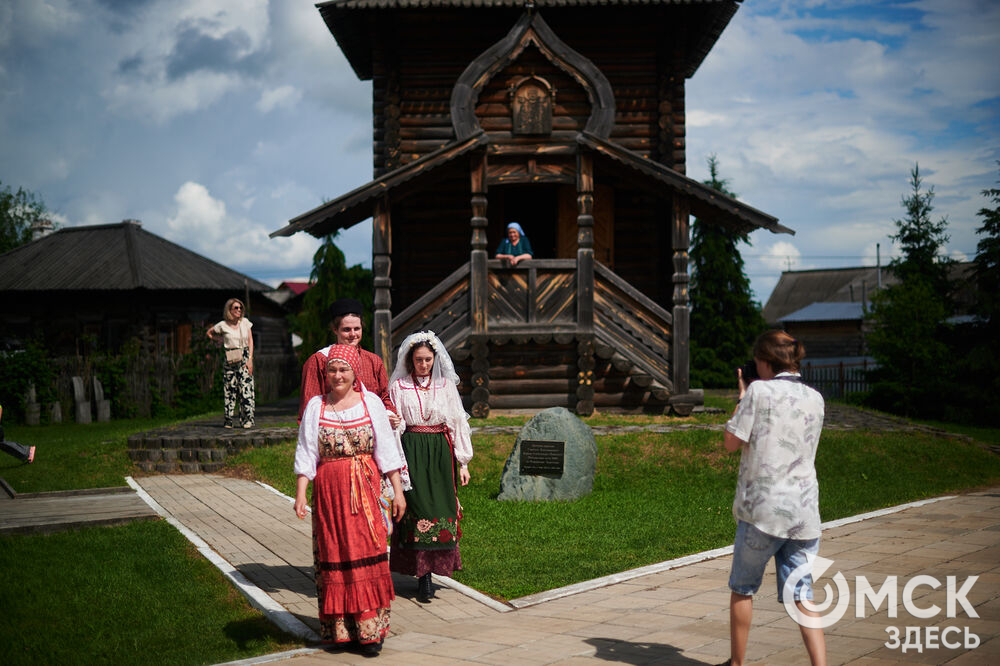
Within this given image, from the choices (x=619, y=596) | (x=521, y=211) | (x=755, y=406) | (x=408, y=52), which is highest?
(x=408, y=52)

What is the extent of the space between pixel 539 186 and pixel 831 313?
126 feet

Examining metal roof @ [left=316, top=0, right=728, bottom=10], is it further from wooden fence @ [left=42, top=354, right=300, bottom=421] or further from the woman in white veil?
the woman in white veil

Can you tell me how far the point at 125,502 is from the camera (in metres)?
9.56

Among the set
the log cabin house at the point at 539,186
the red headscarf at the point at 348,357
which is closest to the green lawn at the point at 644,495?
the log cabin house at the point at 539,186

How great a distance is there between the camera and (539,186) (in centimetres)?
1764

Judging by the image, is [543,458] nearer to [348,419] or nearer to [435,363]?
[435,363]

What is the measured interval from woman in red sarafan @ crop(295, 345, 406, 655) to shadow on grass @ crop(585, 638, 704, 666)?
4.04 feet

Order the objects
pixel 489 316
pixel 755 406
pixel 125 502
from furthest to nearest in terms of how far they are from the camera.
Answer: pixel 489 316
pixel 125 502
pixel 755 406

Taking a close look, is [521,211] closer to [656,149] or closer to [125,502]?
[656,149]

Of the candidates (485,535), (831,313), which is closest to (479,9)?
(485,535)

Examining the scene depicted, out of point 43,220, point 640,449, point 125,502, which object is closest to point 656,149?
point 640,449

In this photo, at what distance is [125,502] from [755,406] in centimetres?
757

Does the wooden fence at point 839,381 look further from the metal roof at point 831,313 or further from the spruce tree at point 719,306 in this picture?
the metal roof at point 831,313

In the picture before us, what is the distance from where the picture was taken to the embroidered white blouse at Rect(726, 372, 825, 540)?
169 inches
